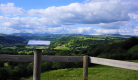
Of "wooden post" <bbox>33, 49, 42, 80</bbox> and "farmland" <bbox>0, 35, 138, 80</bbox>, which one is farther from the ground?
"wooden post" <bbox>33, 49, 42, 80</bbox>

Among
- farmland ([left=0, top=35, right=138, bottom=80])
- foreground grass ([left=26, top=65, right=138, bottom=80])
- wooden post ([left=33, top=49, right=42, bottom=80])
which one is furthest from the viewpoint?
farmland ([left=0, top=35, right=138, bottom=80])

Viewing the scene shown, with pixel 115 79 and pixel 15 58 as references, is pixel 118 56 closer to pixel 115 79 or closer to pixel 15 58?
pixel 115 79

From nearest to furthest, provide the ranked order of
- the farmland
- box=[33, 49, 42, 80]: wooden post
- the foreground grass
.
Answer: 1. box=[33, 49, 42, 80]: wooden post
2. the foreground grass
3. the farmland

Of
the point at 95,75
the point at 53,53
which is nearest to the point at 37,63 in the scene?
the point at 95,75

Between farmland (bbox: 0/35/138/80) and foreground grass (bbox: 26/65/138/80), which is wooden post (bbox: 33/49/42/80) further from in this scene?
foreground grass (bbox: 26/65/138/80)

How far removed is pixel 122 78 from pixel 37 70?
596cm

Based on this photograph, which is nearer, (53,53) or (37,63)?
(37,63)

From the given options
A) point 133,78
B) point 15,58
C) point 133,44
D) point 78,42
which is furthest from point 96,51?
point 15,58

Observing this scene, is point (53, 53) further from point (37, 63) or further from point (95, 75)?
Answer: point (37, 63)

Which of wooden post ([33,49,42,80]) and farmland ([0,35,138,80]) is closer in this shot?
wooden post ([33,49,42,80])

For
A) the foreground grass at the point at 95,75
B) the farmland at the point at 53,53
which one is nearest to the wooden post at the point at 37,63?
the farmland at the point at 53,53

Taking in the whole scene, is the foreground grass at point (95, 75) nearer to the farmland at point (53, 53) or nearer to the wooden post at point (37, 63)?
the farmland at point (53, 53)

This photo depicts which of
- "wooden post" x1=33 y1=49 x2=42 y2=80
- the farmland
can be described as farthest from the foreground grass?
"wooden post" x1=33 y1=49 x2=42 y2=80

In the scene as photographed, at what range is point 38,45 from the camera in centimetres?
361
